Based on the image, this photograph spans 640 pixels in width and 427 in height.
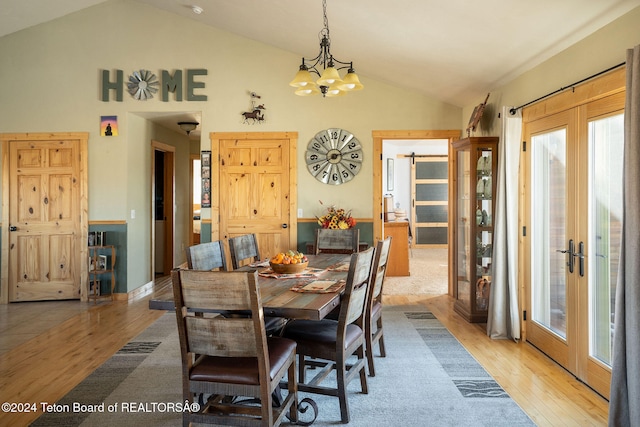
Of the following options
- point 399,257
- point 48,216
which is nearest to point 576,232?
point 399,257

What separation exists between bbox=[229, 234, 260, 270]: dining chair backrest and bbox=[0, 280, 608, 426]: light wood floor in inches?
52.8

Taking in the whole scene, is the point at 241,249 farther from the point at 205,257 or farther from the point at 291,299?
the point at 291,299

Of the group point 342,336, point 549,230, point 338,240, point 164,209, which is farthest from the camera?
point 164,209

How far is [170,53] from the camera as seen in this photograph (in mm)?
5875

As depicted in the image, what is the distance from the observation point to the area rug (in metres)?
2.62

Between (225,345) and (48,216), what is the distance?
491 cm

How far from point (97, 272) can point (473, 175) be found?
4.60 metres

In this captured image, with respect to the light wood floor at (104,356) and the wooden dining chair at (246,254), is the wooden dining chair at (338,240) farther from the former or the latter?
the light wood floor at (104,356)

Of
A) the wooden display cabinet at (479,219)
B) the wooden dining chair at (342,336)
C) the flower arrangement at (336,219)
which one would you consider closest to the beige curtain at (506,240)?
the wooden display cabinet at (479,219)

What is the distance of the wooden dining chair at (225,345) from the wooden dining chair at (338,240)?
222 cm

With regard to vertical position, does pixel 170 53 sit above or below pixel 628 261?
above

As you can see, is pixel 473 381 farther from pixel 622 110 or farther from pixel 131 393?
pixel 131 393

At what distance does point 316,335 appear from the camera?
2689 mm

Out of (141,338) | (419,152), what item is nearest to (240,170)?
(141,338)
